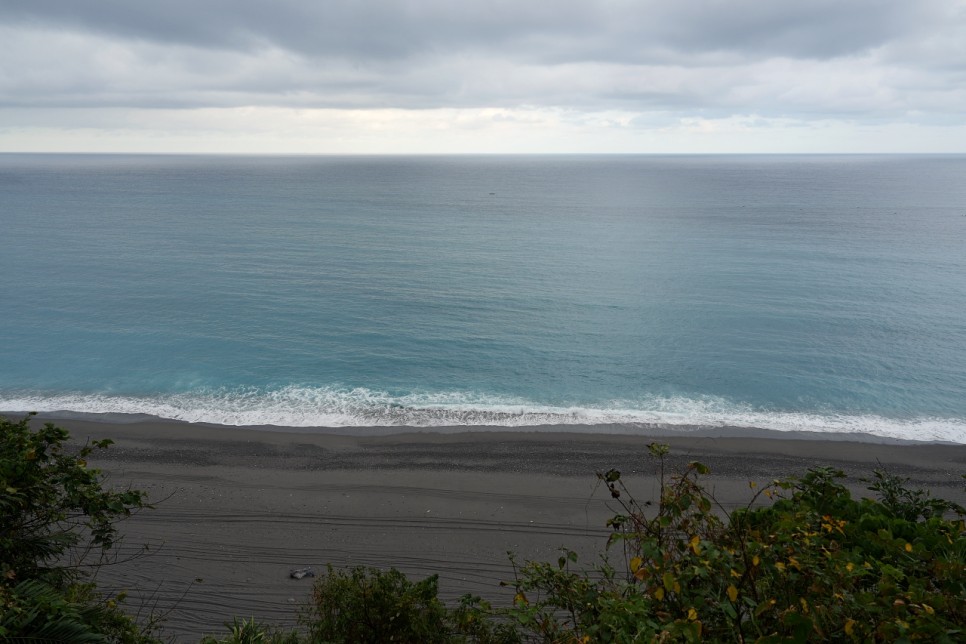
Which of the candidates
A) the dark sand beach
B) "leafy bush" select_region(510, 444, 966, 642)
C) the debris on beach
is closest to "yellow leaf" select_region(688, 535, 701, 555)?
"leafy bush" select_region(510, 444, 966, 642)

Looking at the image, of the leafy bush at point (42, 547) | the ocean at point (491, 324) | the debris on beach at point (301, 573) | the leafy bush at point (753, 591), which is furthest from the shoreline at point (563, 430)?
the leafy bush at point (753, 591)

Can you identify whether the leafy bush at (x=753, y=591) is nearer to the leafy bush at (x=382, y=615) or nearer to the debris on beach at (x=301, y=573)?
the leafy bush at (x=382, y=615)

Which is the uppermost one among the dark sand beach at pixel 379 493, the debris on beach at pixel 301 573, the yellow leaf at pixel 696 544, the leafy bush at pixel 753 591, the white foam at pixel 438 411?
the yellow leaf at pixel 696 544

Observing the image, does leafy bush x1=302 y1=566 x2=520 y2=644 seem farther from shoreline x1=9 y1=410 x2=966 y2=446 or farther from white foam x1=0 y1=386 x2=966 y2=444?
white foam x1=0 y1=386 x2=966 y2=444

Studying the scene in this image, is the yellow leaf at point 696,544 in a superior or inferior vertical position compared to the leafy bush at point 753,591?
superior

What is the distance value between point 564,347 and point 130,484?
79.6 ft

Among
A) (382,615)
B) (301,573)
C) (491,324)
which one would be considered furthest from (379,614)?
(491,324)

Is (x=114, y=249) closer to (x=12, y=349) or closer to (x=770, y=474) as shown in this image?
(x=12, y=349)

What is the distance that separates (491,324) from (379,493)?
21.4 meters

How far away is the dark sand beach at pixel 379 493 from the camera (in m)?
17.2

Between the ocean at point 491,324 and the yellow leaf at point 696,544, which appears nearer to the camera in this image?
the yellow leaf at point 696,544

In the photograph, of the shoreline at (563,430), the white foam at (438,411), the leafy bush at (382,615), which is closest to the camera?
the leafy bush at (382,615)

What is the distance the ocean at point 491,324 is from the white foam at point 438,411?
0.48ft

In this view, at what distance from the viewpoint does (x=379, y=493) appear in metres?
21.7
